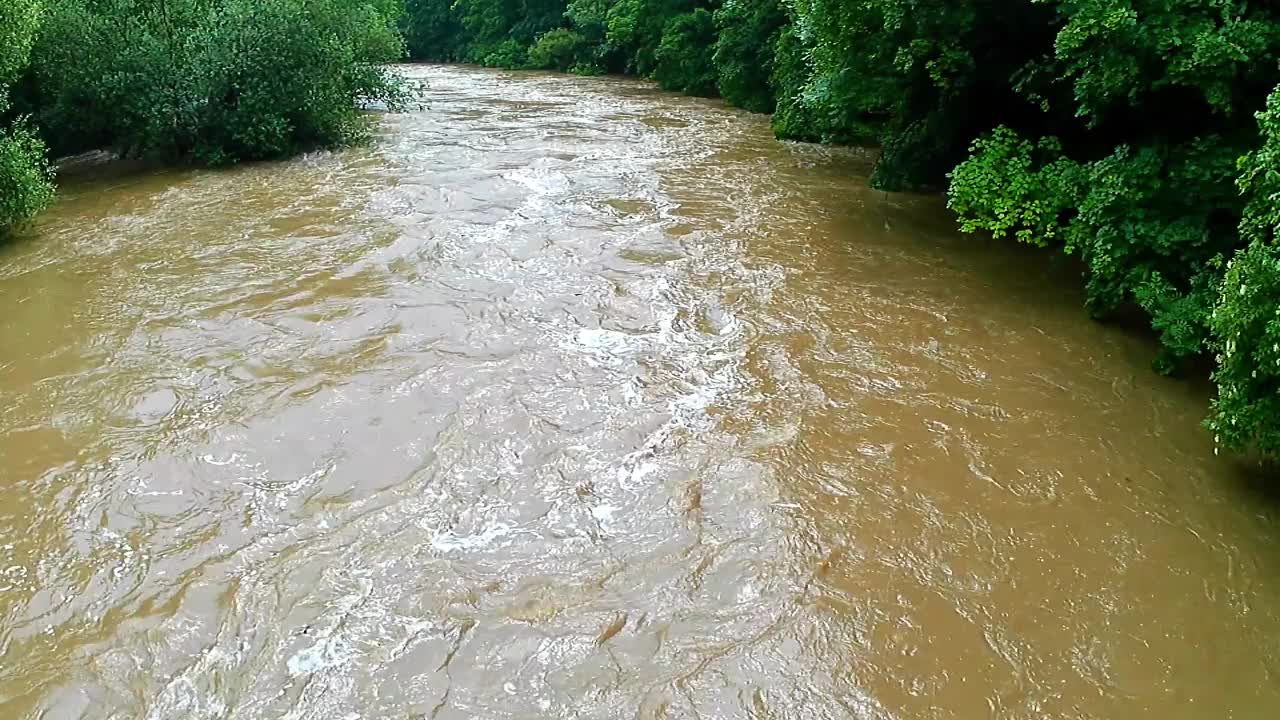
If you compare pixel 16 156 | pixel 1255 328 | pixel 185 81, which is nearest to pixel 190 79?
pixel 185 81

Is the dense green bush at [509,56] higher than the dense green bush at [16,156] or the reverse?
the reverse

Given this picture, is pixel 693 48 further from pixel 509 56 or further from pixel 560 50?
pixel 509 56

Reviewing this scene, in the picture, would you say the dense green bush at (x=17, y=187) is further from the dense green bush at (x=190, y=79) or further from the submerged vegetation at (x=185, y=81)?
the dense green bush at (x=190, y=79)

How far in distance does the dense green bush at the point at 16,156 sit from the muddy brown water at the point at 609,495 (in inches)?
35.1

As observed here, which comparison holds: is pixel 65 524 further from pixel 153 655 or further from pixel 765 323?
pixel 765 323

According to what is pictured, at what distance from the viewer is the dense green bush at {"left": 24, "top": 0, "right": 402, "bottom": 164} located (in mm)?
15969

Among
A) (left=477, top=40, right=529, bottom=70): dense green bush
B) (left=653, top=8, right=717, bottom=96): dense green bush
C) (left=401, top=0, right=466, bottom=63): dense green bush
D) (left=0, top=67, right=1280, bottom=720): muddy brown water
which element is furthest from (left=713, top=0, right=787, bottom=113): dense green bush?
(left=401, top=0, right=466, bottom=63): dense green bush

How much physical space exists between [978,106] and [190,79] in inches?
538

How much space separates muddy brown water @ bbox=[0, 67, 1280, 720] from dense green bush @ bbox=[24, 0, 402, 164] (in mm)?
6437

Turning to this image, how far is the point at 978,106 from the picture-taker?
1203 centimetres

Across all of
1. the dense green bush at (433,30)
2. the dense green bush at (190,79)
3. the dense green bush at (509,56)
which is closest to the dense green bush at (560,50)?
the dense green bush at (509,56)

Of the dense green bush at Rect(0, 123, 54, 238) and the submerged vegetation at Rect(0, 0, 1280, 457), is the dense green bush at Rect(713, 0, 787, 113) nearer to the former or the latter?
the submerged vegetation at Rect(0, 0, 1280, 457)

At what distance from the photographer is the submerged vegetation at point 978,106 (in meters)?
6.74

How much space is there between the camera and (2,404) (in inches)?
278
